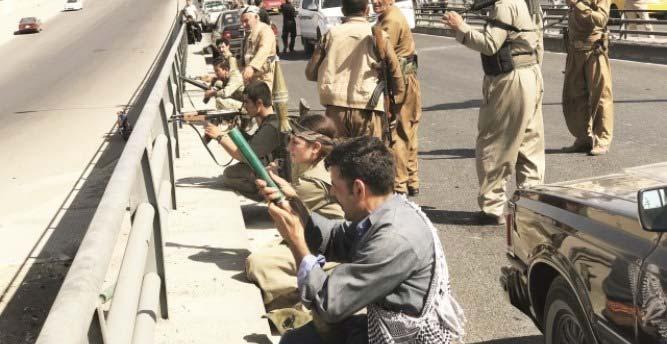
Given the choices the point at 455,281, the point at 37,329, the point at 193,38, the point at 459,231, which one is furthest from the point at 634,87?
the point at 193,38

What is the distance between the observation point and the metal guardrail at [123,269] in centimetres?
240

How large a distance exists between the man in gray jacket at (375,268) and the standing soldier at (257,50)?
6.39 m

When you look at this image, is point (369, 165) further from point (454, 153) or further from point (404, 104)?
point (454, 153)

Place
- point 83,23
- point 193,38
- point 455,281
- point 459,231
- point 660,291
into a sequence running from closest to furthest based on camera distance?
point 660,291 → point 455,281 → point 459,231 → point 193,38 → point 83,23

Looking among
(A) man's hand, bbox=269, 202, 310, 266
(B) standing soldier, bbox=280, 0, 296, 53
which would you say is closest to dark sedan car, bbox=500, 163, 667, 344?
(A) man's hand, bbox=269, 202, 310, 266

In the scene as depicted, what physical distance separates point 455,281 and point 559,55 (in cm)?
1776

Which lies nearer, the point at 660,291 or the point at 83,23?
the point at 660,291

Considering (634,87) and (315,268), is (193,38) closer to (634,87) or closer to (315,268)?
(634,87)

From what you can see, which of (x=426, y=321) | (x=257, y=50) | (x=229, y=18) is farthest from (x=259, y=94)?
(x=229, y=18)

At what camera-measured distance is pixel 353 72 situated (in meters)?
7.21

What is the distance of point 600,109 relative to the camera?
32.8 feet

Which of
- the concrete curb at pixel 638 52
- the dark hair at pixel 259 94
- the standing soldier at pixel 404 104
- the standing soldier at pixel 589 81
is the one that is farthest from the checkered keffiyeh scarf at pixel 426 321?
the concrete curb at pixel 638 52

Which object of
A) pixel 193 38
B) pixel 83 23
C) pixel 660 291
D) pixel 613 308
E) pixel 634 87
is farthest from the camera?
pixel 83 23

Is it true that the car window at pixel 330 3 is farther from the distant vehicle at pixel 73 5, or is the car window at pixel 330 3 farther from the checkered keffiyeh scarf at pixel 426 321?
the distant vehicle at pixel 73 5
